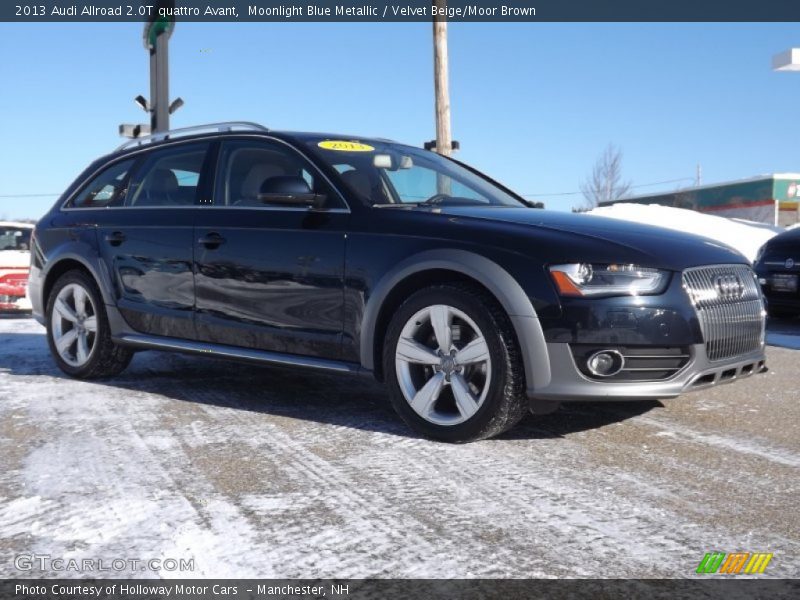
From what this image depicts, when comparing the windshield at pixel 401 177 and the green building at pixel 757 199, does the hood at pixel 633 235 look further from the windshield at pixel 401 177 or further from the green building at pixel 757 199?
the green building at pixel 757 199

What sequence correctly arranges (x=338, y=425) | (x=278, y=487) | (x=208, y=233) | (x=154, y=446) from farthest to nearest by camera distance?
Result: (x=208, y=233) → (x=338, y=425) → (x=154, y=446) → (x=278, y=487)

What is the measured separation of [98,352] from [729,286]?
3.92m

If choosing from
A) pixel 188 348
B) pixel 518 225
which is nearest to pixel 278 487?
pixel 518 225

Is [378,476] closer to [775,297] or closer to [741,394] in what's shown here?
[741,394]

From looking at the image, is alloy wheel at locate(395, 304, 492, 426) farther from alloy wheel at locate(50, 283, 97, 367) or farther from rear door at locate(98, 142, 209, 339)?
alloy wheel at locate(50, 283, 97, 367)

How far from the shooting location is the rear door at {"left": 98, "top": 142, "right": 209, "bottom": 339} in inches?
201

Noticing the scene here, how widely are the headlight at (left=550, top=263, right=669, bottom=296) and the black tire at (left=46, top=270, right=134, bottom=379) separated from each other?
128 inches

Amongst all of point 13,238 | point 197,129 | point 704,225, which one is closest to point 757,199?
point 704,225

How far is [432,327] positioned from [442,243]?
15.4 inches

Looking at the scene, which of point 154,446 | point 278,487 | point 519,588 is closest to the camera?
point 519,588

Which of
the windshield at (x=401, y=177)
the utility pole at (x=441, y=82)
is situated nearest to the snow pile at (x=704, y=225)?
the utility pole at (x=441, y=82)

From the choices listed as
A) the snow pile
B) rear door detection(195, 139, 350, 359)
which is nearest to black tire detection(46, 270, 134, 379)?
rear door detection(195, 139, 350, 359)

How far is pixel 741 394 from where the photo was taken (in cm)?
508

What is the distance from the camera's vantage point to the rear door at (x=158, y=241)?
5.09 m
